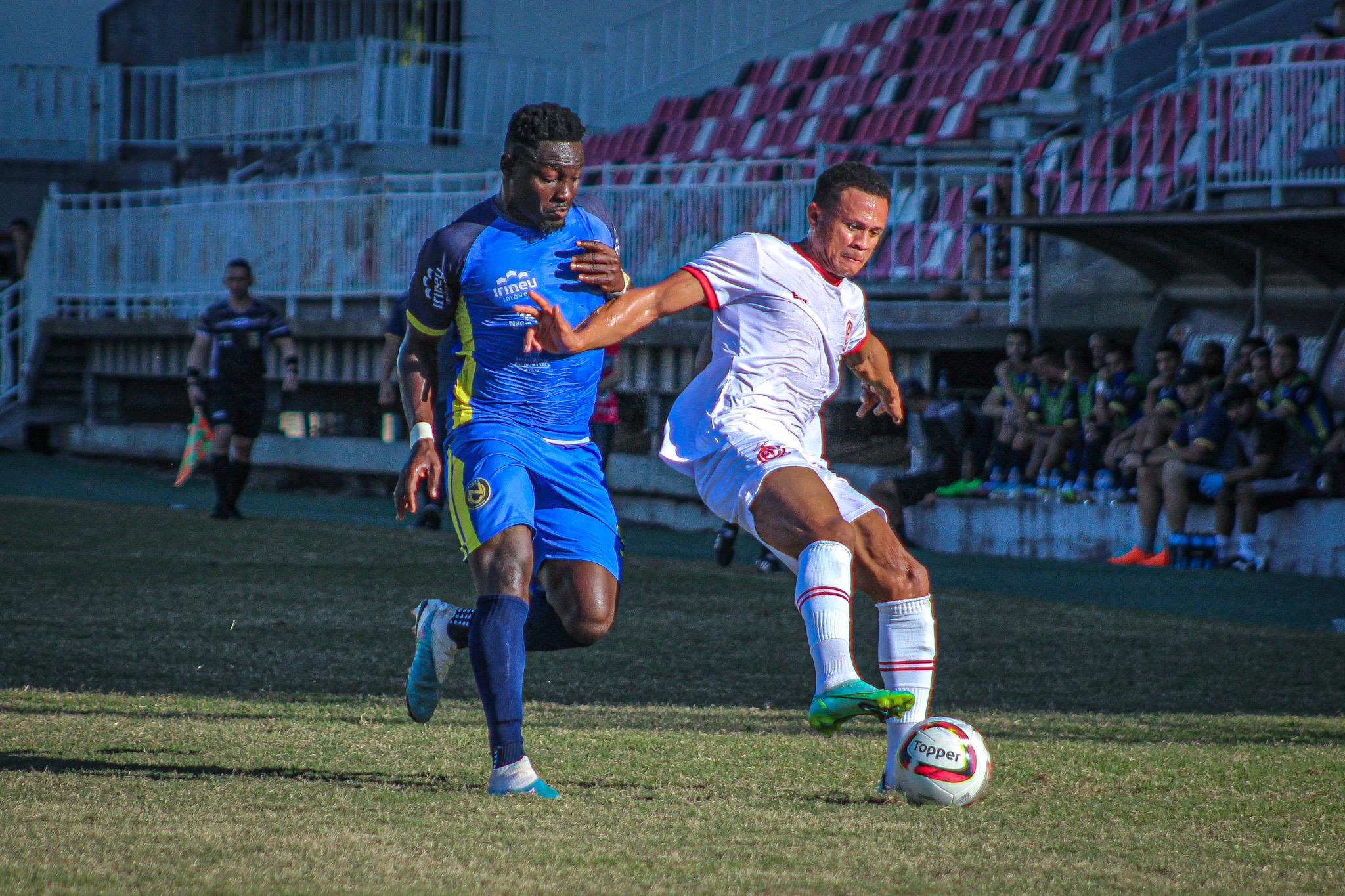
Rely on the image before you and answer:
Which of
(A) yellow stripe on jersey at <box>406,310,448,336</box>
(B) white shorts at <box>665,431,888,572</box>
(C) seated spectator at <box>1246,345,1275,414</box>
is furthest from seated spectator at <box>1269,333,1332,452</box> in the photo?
(A) yellow stripe on jersey at <box>406,310,448,336</box>

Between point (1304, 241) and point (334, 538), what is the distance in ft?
25.3

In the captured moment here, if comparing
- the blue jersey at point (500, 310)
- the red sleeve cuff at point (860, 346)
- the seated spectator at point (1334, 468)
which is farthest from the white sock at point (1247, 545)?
the blue jersey at point (500, 310)

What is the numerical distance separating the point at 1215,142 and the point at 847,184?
994cm

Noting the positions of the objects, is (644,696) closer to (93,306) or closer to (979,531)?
(979,531)

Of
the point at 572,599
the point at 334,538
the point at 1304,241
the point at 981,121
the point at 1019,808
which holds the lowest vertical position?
the point at 334,538

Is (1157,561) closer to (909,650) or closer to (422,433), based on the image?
(909,650)

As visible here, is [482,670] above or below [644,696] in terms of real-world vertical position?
above

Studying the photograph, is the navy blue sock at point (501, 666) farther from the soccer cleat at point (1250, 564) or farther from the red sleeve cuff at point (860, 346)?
the soccer cleat at point (1250, 564)

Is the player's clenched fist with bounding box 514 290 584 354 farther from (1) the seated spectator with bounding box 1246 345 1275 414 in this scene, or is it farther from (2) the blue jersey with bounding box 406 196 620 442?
(1) the seated spectator with bounding box 1246 345 1275 414

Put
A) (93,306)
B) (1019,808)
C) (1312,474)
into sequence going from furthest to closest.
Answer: (93,306) < (1312,474) < (1019,808)

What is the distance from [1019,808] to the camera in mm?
4641

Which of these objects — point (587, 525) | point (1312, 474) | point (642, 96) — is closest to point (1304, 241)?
point (1312, 474)

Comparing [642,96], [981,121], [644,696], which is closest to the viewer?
[644,696]

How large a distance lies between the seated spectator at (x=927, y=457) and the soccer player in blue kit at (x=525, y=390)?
→ 349 inches
